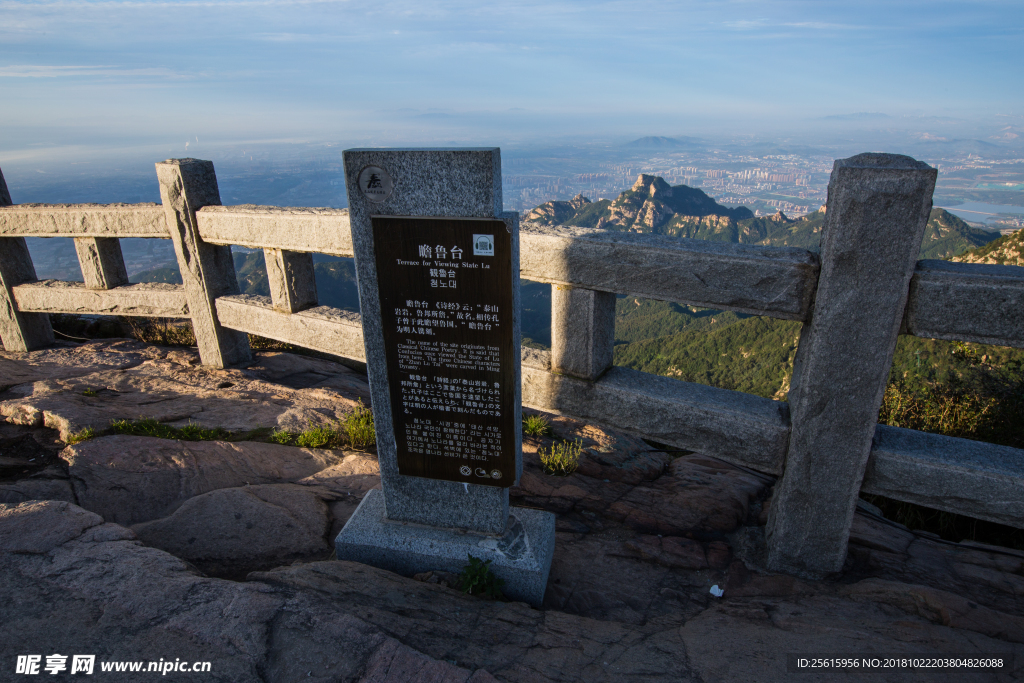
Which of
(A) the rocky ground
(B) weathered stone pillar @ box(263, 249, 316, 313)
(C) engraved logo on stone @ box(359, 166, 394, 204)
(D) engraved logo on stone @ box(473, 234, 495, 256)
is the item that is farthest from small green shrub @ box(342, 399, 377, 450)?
(D) engraved logo on stone @ box(473, 234, 495, 256)

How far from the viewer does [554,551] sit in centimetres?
402

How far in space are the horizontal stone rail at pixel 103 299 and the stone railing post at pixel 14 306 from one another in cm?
16

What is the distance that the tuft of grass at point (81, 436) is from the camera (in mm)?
4742

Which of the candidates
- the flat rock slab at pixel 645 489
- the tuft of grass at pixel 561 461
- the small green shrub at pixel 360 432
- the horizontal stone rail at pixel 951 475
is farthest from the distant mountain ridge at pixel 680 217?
the horizontal stone rail at pixel 951 475

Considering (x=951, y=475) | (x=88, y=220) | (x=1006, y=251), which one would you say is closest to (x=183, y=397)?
(x=88, y=220)

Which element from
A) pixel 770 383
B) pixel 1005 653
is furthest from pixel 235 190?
pixel 1005 653

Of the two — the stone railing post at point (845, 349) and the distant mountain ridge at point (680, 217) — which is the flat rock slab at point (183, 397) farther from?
the distant mountain ridge at point (680, 217)

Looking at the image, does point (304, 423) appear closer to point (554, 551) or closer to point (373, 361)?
point (373, 361)

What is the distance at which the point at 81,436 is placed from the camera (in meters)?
4.77

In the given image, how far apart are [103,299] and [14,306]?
151 cm

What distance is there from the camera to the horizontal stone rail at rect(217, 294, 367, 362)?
5839 millimetres

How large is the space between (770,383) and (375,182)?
33.1m

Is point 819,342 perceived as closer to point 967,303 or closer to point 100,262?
point 967,303

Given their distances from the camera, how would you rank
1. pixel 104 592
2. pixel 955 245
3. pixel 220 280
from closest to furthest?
pixel 104 592, pixel 220 280, pixel 955 245
